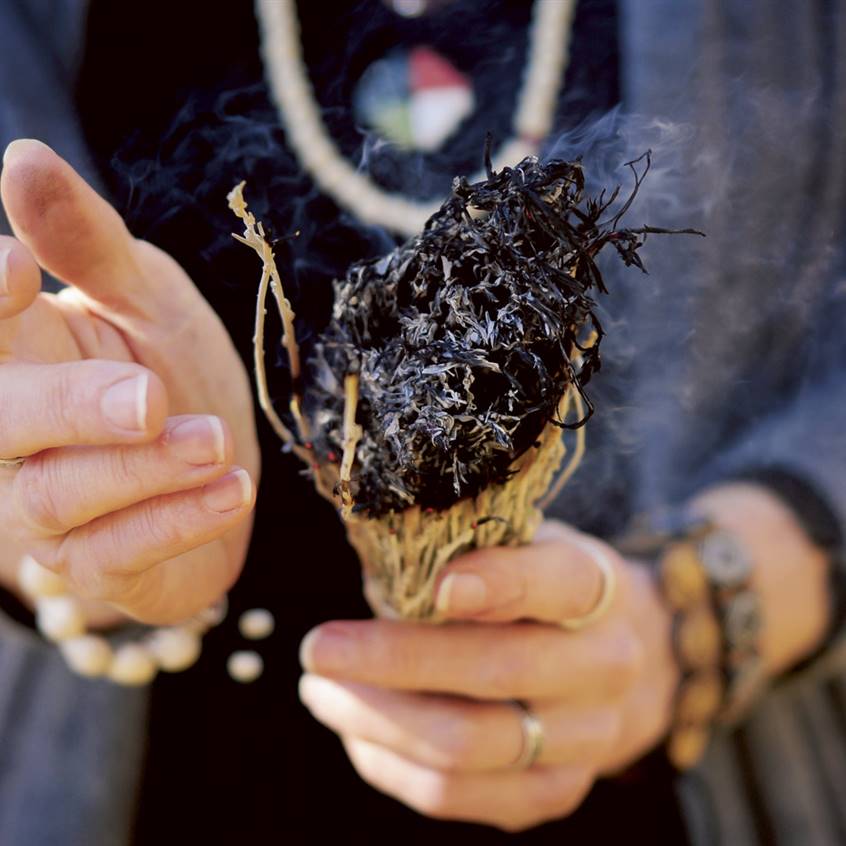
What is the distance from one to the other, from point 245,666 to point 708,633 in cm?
45

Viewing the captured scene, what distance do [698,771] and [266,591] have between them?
1.61ft

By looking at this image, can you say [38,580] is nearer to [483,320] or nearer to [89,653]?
[89,653]

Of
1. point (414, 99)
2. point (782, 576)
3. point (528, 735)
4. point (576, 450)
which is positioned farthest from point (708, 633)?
point (414, 99)

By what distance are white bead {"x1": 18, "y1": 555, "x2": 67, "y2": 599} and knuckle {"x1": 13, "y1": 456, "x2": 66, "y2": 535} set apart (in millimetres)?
295

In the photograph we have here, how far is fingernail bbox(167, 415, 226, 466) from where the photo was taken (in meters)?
0.34

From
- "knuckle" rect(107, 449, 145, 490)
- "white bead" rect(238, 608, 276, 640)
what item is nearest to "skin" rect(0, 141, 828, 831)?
"knuckle" rect(107, 449, 145, 490)

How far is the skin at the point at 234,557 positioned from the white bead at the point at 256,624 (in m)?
0.12

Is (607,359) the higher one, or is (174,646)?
(607,359)

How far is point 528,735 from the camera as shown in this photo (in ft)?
1.95

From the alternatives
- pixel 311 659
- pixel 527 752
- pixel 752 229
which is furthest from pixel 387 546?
pixel 752 229

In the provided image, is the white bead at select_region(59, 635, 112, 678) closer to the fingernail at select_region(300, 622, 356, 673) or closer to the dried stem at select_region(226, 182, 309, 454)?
the fingernail at select_region(300, 622, 356, 673)

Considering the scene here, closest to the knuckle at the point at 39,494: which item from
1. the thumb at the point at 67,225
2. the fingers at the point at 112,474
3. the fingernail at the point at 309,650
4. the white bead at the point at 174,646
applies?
the fingers at the point at 112,474

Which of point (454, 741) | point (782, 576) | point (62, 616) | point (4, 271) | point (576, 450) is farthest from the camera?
point (782, 576)

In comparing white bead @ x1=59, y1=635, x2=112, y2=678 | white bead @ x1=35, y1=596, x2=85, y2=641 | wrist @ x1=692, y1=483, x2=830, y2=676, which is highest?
white bead @ x1=35, y1=596, x2=85, y2=641
